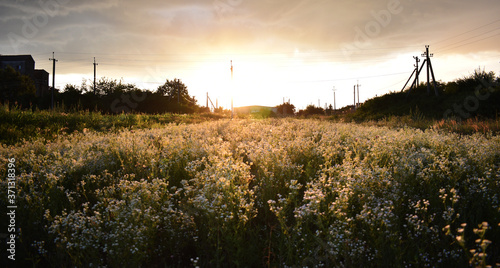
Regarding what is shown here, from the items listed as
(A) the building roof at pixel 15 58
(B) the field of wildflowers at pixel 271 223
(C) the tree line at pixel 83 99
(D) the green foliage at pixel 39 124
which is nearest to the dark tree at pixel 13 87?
(C) the tree line at pixel 83 99

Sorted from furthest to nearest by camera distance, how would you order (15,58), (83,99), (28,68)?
1. (28,68)
2. (15,58)
3. (83,99)

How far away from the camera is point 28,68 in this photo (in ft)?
217

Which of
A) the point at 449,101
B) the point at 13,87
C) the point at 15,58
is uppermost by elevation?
the point at 15,58

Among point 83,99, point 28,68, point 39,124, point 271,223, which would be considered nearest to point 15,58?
point 28,68

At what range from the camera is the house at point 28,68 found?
210ft

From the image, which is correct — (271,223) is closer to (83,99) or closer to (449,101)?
(449,101)

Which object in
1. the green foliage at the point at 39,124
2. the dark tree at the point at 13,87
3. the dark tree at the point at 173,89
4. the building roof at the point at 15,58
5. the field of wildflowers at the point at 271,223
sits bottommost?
the field of wildflowers at the point at 271,223

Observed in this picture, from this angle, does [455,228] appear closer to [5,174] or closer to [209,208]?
[209,208]

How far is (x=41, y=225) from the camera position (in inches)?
128

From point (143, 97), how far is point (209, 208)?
49.4 metres

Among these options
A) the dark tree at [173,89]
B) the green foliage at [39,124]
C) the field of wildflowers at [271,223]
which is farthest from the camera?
the dark tree at [173,89]

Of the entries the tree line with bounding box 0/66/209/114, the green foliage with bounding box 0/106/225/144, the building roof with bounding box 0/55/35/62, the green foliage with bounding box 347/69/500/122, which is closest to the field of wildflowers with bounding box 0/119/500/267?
the green foliage with bounding box 0/106/225/144

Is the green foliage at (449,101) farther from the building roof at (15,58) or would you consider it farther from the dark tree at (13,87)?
the building roof at (15,58)

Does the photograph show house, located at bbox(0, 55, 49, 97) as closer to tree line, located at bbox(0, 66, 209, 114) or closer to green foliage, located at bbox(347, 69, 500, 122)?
tree line, located at bbox(0, 66, 209, 114)
